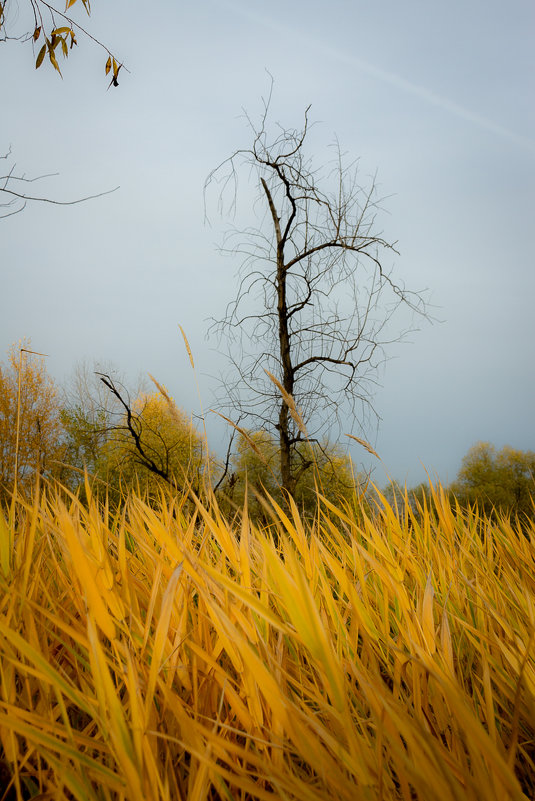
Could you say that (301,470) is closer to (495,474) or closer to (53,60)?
(53,60)

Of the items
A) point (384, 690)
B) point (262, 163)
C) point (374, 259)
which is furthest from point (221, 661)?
point (262, 163)

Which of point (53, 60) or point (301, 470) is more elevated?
point (53, 60)

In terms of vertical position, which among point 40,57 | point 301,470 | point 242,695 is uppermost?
point 40,57

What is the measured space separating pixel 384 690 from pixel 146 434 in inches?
565

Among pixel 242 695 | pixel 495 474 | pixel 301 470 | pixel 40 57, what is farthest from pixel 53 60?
pixel 495 474

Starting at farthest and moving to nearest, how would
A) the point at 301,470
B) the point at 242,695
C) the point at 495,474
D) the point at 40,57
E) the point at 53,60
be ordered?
the point at 495,474 < the point at 301,470 < the point at 53,60 < the point at 40,57 < the point at 242,695

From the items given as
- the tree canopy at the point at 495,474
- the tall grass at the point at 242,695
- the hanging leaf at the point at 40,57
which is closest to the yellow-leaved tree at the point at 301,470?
the tall grass at the point at 242,695

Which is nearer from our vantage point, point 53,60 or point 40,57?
point 40,57

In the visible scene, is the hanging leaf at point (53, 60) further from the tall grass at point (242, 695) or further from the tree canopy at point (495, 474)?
the tree canopy at point (495, 474)

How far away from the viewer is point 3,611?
932 mm

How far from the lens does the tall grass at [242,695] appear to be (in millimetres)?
501

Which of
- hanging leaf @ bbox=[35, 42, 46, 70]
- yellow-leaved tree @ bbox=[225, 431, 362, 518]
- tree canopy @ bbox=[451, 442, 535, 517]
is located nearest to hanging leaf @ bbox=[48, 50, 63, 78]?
hanging leaf @ bbox=[35, 42, 46, 70]

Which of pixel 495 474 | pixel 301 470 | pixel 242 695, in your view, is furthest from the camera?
pixel 495 474

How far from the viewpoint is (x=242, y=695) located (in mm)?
692
